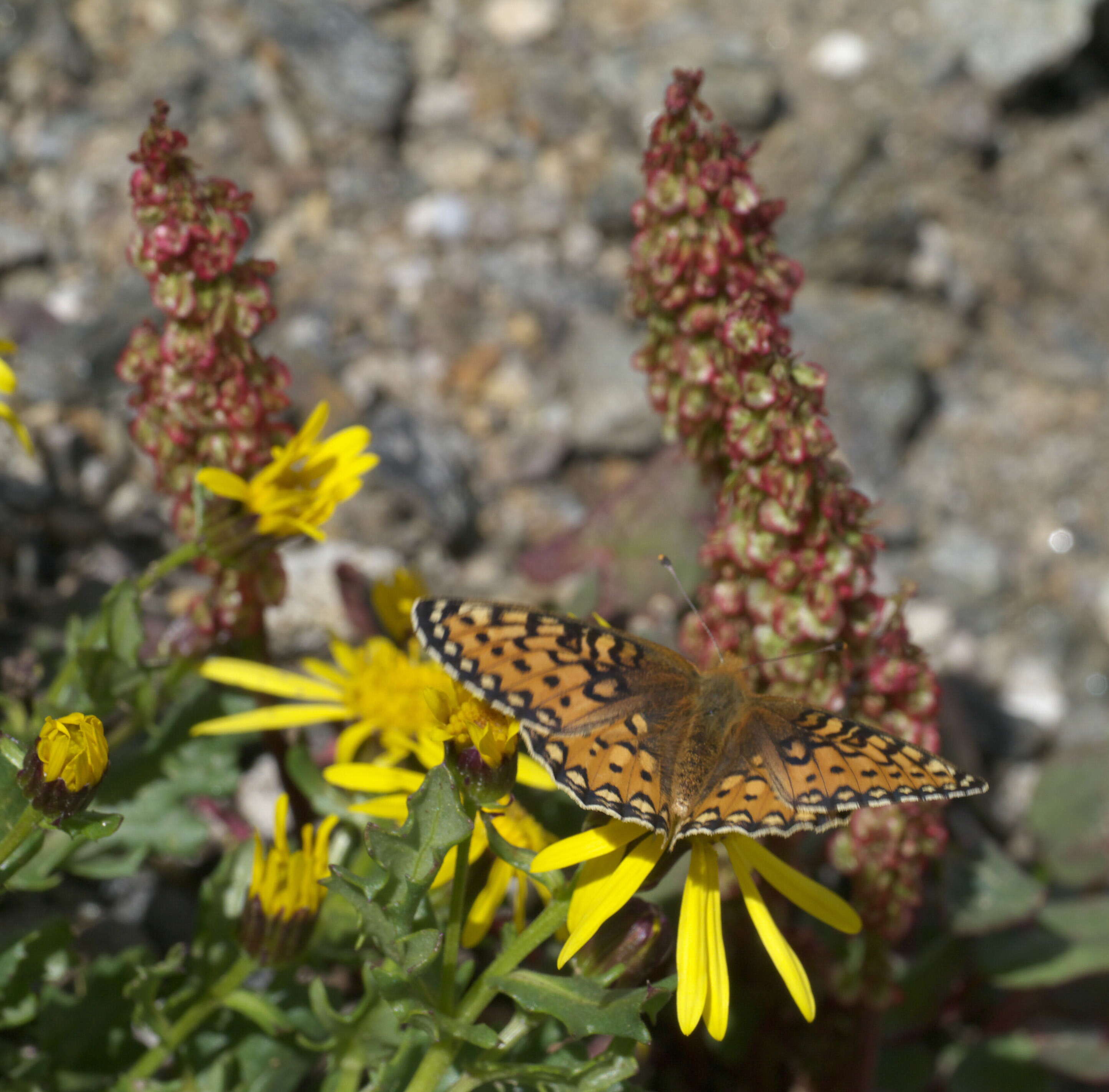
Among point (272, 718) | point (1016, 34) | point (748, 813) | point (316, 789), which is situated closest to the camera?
point (748, 813)

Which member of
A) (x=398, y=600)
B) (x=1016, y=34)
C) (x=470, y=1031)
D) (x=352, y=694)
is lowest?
(x=470, y=1031)

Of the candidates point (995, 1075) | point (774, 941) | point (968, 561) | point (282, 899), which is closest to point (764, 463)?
point (774, 941)

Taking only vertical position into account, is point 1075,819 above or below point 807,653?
above

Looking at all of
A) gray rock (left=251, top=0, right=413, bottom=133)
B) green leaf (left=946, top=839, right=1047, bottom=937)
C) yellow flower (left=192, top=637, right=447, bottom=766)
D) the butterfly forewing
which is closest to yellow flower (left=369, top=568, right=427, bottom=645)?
yellow flower (left=192, top=637, right=447, bottom=766)

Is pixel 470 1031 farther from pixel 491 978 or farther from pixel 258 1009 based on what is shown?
pixel 258 1009

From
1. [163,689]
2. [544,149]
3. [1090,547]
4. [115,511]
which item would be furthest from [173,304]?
[1090,547]

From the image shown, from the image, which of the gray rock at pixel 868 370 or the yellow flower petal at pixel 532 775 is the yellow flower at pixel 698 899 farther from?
the gray rock at pixel 868 370

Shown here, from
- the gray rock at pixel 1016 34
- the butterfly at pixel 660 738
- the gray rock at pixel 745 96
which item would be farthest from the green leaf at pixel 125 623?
the gray rock at pixel 1016 34

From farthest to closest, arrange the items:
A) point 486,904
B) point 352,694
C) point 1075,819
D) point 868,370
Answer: point 868,370 < point 1075,819 < point 352,694 < point 486,904
